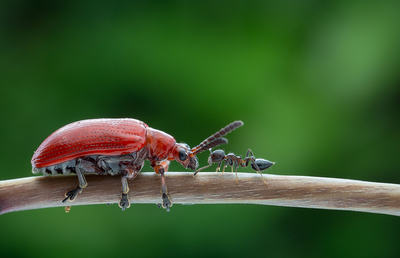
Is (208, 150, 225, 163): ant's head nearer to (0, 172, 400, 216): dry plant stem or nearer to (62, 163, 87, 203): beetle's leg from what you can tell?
(0, 172, 400, 216): dry plant stem

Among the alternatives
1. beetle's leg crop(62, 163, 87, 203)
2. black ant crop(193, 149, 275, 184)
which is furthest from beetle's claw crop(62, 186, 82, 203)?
black ant crop(193, 149, 275, 184)

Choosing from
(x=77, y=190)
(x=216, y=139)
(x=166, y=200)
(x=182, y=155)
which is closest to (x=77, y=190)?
(x=77, y=190)

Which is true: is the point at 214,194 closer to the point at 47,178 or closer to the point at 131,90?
the point at 47,178

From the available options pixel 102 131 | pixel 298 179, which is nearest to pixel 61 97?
pixel 102 131

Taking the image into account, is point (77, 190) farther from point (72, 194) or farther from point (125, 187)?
point (125, 187)

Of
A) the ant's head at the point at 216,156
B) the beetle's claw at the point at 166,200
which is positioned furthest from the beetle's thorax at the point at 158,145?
the beetle's claw at the point at 166,200
